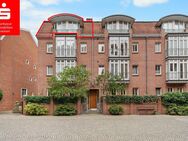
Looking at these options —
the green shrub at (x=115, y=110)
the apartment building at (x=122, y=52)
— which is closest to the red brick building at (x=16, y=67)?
the apartment building at (x=122, y=52)

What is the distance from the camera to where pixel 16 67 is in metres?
37.6

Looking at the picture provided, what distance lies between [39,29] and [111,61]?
9.50 metres

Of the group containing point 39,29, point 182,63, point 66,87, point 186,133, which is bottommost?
point 186,133

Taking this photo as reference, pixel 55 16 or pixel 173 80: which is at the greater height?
pixel 55 16

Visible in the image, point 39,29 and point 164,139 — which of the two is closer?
point 164,139

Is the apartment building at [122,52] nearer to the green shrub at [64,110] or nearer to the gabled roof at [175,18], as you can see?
the gabled roof at [175,18]

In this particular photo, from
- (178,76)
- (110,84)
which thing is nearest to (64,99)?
(110,84)

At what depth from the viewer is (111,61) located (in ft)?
112

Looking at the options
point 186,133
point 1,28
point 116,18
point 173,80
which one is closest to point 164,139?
point 186,133

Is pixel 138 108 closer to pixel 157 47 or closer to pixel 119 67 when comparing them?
pixel 119 67

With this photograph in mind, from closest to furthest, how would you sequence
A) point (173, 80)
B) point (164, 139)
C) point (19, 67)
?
point (164, 139) < point (173, 80) < point (19, 67)

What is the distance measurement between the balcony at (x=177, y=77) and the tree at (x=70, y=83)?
34.6 feet

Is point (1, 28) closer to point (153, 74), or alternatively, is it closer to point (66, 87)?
point (66, 87)

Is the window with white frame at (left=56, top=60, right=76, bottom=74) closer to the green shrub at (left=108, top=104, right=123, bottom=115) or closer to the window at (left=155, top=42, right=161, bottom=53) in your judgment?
the green shrub at (left=108, top=104, right=123, bottom=115)
